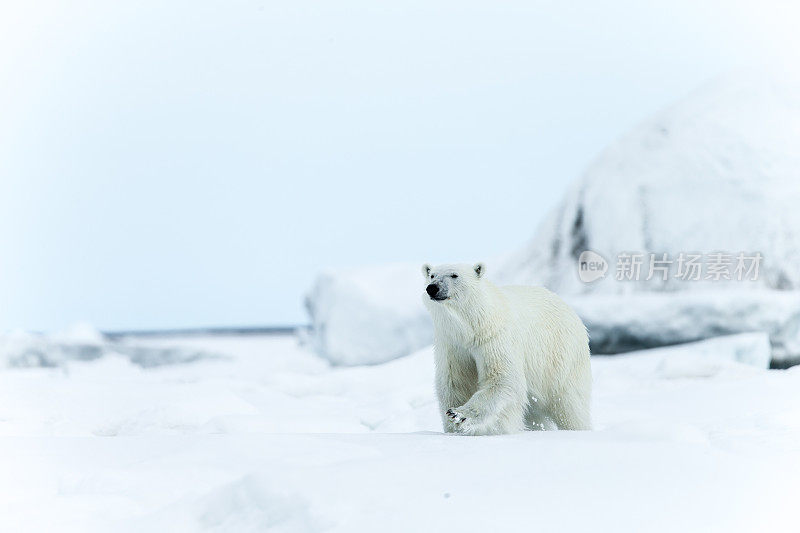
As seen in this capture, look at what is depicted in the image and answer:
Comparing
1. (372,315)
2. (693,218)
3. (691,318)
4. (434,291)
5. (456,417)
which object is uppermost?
(434,291)

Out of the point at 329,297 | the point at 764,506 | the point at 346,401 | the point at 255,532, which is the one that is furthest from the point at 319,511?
the point at 329,297

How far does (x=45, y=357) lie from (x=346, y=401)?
7421mm

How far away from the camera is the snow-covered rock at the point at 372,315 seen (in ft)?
32.3

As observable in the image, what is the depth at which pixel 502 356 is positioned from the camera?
11.4 feet

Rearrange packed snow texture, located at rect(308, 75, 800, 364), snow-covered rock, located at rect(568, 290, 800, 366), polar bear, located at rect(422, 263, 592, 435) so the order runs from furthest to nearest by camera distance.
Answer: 1. packed snow texture, located at rect(308, 75, 800, 364)
2. snow-covered rock, located at rect(568, 290, 800, 366)
3. polar bear, located at rect(422, 263, 592, 435)

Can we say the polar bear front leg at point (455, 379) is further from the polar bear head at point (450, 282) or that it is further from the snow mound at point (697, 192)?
the snow mound at point (697, 192)

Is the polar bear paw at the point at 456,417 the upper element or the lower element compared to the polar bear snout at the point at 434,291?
lower

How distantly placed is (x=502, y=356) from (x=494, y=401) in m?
0.20

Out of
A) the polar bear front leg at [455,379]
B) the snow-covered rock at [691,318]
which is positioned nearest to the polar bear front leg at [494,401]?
the polar bear front leg at [455,379]

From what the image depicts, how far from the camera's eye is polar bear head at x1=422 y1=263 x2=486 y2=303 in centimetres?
345

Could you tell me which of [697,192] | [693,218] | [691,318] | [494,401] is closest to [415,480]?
[494,401]

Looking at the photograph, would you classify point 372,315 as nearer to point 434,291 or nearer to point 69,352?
point 69,352

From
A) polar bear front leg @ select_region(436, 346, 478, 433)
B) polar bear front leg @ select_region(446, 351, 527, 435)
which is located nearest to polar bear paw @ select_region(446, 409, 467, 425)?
polar bear front leg @ select_region(446, 351, 527, 435)

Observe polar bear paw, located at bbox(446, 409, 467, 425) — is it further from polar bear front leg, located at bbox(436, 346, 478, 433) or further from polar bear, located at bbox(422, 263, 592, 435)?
polar bear front leg, located at bbox(436, 346, 478, 433)
